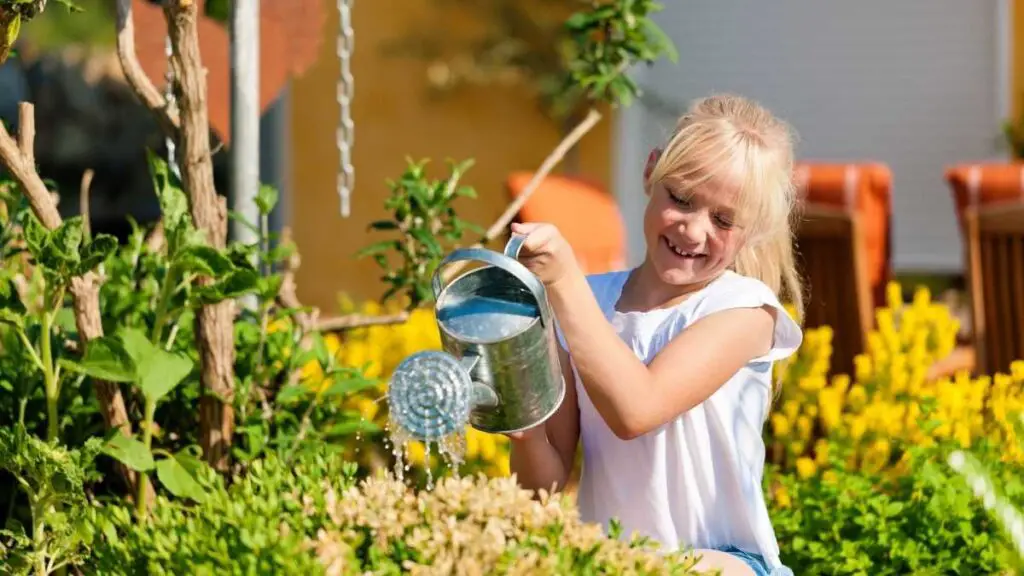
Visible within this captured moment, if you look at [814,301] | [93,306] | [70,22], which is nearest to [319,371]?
[93,306]

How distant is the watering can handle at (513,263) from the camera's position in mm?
1598

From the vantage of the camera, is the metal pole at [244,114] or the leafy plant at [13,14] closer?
the leafy plant at [13,14]

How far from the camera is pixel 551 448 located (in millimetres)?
2059

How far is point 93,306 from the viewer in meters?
2.19

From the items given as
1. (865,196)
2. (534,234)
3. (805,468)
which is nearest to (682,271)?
(534,234)

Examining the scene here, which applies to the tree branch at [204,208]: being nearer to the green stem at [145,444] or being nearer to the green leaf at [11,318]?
the green stem at [145,444]

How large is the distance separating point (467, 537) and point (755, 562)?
61 cm

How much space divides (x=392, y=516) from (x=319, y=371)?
1.37 metres

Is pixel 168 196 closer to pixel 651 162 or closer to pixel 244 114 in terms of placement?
pixel 244 114

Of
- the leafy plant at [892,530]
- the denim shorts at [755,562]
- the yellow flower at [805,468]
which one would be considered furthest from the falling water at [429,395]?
the yellow flower at [805,468]

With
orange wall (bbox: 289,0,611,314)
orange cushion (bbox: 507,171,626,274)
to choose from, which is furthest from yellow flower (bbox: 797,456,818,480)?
orange wall (bbox: 289,0,611,314)

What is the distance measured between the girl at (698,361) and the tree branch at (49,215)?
66 cm

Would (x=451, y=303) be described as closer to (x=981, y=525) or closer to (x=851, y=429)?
(x=981, y=525)

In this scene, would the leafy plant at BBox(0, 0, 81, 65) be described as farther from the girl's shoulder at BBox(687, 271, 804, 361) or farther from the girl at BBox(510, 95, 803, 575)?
the girl's shoulder at BBox(687, 271, 804, 361)
